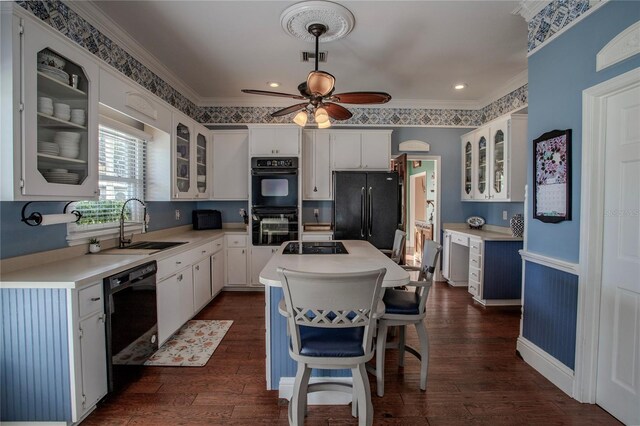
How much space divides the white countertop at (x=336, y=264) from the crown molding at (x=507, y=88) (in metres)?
3.07

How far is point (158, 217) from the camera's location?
141 inches

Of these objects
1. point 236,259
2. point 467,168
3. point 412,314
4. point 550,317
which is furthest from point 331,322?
point 467,168

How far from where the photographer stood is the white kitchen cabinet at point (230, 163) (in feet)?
14.8

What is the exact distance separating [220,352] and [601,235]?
2935mm

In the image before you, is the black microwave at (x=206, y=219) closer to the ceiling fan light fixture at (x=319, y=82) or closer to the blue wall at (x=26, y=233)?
the blue wall at (x=26, y=233)

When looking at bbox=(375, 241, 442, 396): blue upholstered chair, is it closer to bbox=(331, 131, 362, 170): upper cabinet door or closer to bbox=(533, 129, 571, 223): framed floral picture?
bbox=(533, 129, 571, 223): framed floral picture

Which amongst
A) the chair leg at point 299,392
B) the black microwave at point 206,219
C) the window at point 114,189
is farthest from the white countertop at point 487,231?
the window at point 114,189

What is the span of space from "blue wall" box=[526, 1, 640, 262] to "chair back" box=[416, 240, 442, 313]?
908mm

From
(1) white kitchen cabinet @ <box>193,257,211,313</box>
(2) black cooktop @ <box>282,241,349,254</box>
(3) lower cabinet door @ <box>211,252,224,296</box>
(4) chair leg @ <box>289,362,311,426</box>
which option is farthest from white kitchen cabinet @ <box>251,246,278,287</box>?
(4) chair leg @ <box>289,362,311,426</box>

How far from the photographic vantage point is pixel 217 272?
4.00 metres

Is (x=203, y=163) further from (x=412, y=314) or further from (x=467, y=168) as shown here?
(x=467, y=168)

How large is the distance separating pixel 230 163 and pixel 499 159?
12.2 feet

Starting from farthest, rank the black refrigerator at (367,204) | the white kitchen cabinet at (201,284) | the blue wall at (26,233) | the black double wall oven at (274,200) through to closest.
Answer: the black double wall oven at (274,200) → the black refrigerator at (367,204) → the white kitchen cabinet at (201,284) → the blue wall at (26,233)

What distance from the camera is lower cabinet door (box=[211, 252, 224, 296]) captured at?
3832 millimetres
